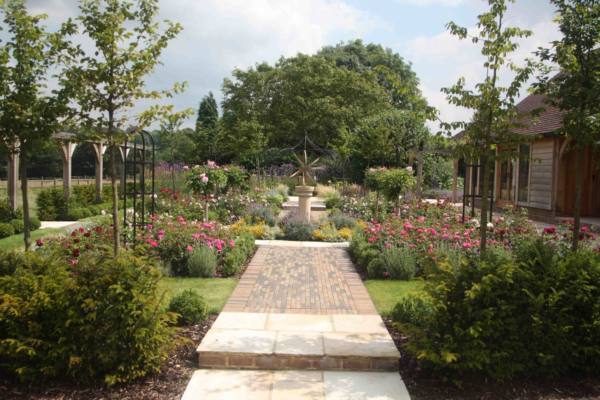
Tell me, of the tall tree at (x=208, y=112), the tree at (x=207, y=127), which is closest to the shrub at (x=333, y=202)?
the tree at (x=207, y=127)

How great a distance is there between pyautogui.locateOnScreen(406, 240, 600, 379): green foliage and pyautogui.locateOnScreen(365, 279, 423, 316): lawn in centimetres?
161

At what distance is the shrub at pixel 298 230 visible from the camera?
11008mm

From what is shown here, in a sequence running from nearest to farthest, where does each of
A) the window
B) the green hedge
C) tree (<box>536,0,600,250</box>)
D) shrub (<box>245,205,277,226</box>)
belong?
tree (<box>536,0,600,250</box>), shrub (<box>245,205,277,226</box>), the green hedge, the window

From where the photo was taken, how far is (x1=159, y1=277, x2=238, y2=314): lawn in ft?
19.6

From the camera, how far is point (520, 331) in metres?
3.87

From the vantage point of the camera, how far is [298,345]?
439 cm

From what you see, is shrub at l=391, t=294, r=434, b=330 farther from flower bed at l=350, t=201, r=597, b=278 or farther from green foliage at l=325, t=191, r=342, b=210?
green foliage at l=325, t=191, r=342, b=210

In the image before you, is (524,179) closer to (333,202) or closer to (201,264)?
(333,202)

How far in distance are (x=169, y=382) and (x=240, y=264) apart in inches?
160

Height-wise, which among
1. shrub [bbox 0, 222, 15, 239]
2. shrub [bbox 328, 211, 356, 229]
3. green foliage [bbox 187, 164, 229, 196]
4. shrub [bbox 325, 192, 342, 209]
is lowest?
shrub [bbox 0, 222, 15, 239]

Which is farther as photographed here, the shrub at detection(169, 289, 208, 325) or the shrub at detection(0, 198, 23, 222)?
the shrub at detection(0, 198, 23, 222)

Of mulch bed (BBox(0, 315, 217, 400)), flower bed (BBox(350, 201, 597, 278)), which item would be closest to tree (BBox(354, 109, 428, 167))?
flower bed (BBox(350, 201, 597, 278))

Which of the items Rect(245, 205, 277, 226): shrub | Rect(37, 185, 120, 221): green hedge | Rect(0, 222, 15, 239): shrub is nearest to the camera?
Rect(0, 222, 15, 239): shrub

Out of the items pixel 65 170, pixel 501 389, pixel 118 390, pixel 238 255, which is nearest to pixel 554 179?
pixel 238 255
